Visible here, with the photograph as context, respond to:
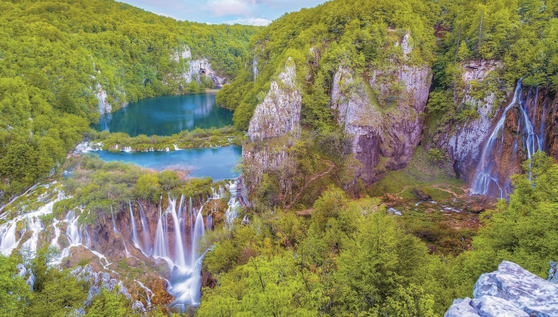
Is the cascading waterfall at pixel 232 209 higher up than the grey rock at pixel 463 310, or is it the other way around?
the grey rock at pixel 463 310

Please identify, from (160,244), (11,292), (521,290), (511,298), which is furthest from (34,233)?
(521,290)

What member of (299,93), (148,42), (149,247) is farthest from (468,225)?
(148,42)

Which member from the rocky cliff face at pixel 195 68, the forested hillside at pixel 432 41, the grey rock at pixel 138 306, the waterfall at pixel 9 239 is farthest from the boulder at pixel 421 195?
the rocky cliff face at pixel 195 68

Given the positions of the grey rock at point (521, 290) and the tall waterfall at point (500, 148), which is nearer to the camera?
the grey rock at point (521, 290)

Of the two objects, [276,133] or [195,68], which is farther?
[195,68]

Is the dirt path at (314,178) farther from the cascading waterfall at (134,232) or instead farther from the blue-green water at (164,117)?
the blue-green water at (164,117)

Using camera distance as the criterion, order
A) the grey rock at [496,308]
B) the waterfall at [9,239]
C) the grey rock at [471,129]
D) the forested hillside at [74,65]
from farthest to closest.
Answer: the forested hillside at [74,65] < the grey rock at [471,129] < the waterfall at [9,239] < the grey rock at [496,308]

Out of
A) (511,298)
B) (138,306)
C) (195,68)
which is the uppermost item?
(195,68)

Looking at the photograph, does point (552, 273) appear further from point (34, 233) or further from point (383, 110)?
point (34, 233)
